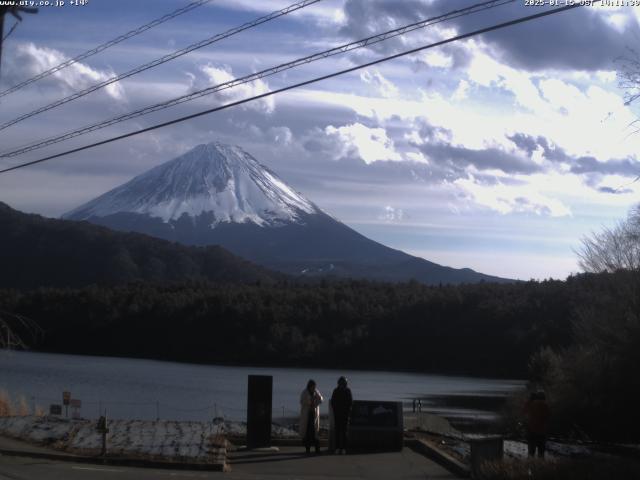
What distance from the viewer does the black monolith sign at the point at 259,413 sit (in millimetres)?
19266

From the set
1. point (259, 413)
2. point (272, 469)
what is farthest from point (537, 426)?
point (259, 413)

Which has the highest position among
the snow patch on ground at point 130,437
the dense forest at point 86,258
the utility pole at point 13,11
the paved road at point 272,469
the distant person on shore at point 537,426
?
the dense forest at point 86,258

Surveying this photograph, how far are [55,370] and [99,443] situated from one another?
165ft

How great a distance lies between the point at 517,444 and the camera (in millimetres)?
22750

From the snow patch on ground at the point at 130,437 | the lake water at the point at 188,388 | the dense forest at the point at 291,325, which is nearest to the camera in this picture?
the snow patch on ground at the point at 130,437

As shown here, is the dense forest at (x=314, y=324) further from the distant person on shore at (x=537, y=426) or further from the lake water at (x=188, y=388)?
the distant person on shore at (x=537, y=426)

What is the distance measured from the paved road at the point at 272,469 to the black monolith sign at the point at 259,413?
659 mm

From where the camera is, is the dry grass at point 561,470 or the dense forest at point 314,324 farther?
the dense forest at point 314,324

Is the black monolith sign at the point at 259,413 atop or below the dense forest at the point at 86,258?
below

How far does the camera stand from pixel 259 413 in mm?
19266

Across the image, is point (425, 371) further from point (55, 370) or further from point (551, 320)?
point (55, 370)

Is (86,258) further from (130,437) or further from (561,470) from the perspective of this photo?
(561,470)

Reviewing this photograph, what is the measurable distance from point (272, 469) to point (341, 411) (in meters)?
2.33

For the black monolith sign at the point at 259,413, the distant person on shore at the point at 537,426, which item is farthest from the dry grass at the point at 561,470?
the black monolith sign at the point at 259,413
